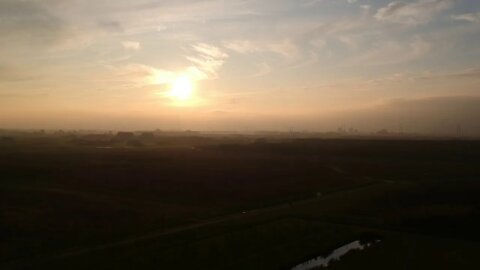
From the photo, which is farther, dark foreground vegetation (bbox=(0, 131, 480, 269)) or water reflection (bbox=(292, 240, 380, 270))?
dark foreground vegetation (bbox=(0, 131, 480, 269))

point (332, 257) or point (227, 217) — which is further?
point (227, 217)

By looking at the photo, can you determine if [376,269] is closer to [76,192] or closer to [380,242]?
[380,242]

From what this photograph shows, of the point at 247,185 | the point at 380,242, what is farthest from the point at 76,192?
the point at 380,242

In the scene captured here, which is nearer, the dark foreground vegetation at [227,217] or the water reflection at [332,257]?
the water reflection at [332,257]

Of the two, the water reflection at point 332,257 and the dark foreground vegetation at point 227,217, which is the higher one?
the dark foreground vegetation at point 227,217

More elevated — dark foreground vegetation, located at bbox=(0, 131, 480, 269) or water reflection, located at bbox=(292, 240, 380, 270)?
dark foreground vegetation, located at bbox=(0, 131, 480, 269)
